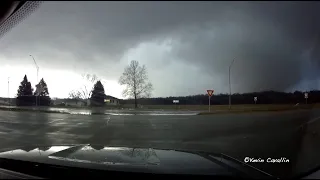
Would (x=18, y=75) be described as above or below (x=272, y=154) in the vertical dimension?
above

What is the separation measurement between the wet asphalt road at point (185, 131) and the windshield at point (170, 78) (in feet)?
0.06

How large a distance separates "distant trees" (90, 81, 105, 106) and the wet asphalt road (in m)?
0.49

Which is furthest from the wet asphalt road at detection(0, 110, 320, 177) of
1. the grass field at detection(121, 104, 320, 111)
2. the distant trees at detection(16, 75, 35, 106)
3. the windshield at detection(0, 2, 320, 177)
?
the distant trees at detection(16, 75, 35, 106)

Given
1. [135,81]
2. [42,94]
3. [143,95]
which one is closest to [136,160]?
[135,81]

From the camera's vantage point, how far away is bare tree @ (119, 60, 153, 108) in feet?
14.5

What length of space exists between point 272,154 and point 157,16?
9.25 feet

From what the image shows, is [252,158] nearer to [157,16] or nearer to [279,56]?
[279,56]

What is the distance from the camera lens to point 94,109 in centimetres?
572

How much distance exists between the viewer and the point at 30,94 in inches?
227

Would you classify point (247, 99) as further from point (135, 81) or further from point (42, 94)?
point (42, 94)

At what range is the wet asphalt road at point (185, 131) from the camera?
5402 mm

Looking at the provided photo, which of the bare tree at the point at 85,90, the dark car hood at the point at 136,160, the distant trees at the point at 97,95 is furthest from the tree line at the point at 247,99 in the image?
the dark car hood at the point at 136,160

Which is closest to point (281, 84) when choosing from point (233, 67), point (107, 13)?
point (233, 67)

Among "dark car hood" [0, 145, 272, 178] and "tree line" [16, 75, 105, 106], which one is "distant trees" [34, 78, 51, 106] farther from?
"dark car hood" [0, 145, 272, 178]
